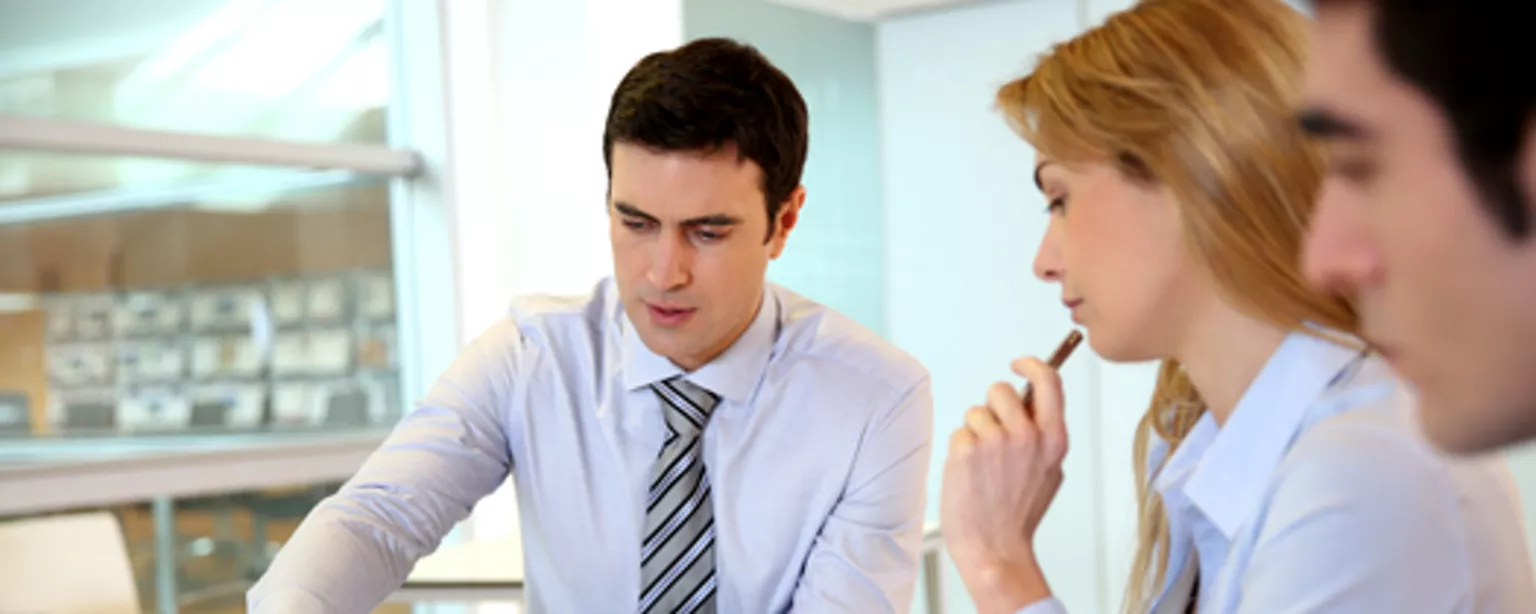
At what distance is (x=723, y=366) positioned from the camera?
1.92 metres

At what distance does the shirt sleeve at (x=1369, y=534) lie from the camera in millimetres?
988

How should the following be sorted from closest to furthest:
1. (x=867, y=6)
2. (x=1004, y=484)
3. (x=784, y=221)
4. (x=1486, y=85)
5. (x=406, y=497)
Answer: (x=1486, y=85)
(x=1004, y=484)
(x=406, y=497)
(x=784, y=221)
(x=867, y=6)

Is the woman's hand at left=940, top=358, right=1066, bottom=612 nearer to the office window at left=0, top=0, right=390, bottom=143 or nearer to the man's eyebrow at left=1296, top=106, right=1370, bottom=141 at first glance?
the man's eyebrow at left=1296, top=106, right=1370, bottom=141

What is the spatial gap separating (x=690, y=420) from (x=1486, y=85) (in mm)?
1465

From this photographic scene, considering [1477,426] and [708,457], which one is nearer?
[1477,426]

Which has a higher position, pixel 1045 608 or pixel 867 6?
pixel 867 6

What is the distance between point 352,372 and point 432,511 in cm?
277

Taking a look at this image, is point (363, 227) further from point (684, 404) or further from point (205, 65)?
point (684, 404)

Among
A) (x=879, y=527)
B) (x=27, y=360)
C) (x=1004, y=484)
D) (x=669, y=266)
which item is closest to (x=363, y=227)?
(x=27, y=360)

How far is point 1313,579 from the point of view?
102cm

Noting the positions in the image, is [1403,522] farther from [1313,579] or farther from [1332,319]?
[1332,319]

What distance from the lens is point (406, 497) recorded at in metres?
1.75

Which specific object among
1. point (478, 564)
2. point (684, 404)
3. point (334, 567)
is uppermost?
point (684, 404)

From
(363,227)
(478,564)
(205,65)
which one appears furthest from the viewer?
(363,227)
